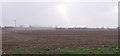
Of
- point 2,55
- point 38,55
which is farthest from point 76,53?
point 2,55

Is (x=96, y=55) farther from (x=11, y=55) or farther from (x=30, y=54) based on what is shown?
(x=11, y=55)

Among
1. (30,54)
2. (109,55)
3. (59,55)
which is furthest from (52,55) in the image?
(109,55)

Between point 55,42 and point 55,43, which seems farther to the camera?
point 55,42

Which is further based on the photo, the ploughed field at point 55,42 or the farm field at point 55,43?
the ploughed field at point 55,42

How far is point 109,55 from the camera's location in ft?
54.0

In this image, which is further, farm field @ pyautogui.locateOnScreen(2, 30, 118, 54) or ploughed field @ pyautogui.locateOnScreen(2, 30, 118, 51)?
ploughed field @ pyautogui.locateOnScreen(2, 30, 118, 51)

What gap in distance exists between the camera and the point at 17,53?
1694cm

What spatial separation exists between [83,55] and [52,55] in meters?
2.36

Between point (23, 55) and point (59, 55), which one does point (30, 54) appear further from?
point (59, 55)

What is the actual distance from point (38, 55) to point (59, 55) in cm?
160

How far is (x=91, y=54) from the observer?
16453mm

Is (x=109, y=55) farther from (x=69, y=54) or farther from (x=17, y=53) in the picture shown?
(x=17, y=53)

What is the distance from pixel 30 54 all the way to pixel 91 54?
4.68m

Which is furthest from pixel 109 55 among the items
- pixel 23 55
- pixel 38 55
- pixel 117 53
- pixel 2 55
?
pixel 2 55
